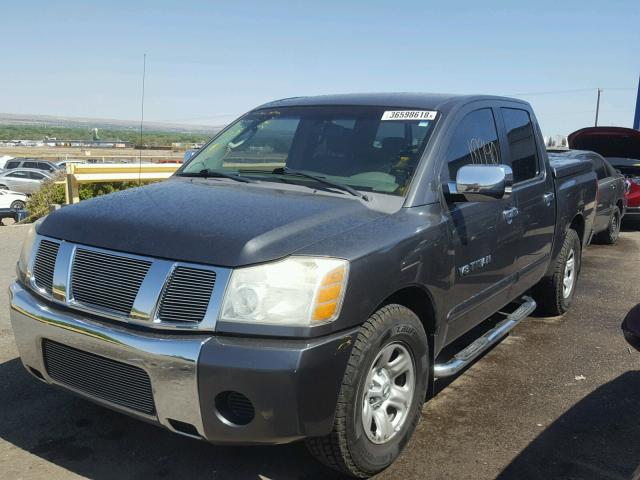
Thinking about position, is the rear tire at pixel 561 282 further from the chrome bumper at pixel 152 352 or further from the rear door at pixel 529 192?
the chrome bumper at pixel 152 352

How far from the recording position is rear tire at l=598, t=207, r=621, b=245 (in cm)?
968

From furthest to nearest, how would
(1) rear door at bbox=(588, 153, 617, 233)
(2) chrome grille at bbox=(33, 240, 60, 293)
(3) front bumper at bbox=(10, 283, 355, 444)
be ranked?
A: (1) rear door at bbox=(588, 153, 617, 233) → (2) chrome grille at bbox=(33, 240, 60, 293) → (3) front bumper at bbox=(10, 283, 355, 444)

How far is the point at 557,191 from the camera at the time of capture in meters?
5.10

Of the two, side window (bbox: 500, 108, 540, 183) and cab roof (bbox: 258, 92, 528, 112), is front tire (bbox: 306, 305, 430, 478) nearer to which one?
cab roof (bbox: 258, 92, 528, 112)

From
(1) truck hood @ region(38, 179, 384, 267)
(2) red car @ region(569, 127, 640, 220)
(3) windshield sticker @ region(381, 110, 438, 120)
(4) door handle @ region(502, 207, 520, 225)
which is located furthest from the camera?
(2) red car @ region(569, 127, 640, 220)

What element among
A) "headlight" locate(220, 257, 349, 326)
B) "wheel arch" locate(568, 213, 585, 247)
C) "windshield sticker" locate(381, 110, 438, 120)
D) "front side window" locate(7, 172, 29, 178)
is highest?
"windshield sticker" locate(381, 110, 438, 120)

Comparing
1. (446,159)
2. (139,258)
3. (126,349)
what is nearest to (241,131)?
(446,159)

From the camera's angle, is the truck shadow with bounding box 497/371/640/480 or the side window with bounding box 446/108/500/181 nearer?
the truck shadow with bounding box 497/371/640/480

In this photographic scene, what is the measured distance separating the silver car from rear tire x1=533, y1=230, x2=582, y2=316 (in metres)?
23.1

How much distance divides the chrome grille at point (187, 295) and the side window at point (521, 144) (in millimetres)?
2750

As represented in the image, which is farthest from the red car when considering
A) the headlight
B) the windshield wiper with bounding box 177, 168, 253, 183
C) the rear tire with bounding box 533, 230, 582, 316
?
the headlight

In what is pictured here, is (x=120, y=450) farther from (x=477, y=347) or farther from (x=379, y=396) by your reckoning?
(x=477, y=347)

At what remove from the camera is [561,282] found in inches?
219

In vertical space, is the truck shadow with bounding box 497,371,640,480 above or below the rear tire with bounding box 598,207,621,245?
below
